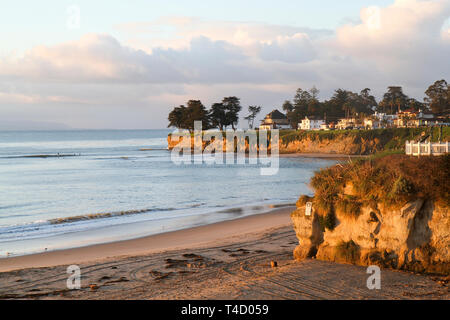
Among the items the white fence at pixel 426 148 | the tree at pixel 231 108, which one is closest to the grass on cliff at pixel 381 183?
the white fence at pixel 426 148

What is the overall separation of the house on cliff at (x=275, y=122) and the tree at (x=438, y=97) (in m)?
42.1

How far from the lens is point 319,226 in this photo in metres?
12.5

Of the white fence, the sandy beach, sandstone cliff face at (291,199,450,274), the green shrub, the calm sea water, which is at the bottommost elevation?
the calm sea water

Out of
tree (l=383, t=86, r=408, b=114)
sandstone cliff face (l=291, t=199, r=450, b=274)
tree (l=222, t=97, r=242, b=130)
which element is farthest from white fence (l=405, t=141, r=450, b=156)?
tree (l=383, t=86, r=408, b=114)

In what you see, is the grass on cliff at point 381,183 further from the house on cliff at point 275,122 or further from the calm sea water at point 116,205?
the house on cliff at point 275,122

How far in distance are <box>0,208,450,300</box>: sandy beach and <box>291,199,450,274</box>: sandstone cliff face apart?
46 centimetres

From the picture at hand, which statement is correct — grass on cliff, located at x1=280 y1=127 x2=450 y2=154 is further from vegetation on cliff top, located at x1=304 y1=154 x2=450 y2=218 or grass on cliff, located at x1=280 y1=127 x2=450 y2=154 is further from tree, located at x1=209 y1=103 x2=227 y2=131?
vegetation on cliff top, located at x1=304 y1=154 x2=450 y2=218

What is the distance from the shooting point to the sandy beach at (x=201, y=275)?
31.6 ft

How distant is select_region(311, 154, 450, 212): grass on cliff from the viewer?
1080 centimetres

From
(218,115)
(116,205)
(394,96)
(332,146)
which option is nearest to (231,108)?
(218,115)

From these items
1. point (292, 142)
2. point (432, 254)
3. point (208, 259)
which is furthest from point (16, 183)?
point (292, 142)

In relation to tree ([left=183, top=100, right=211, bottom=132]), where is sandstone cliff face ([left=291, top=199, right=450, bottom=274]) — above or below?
below
